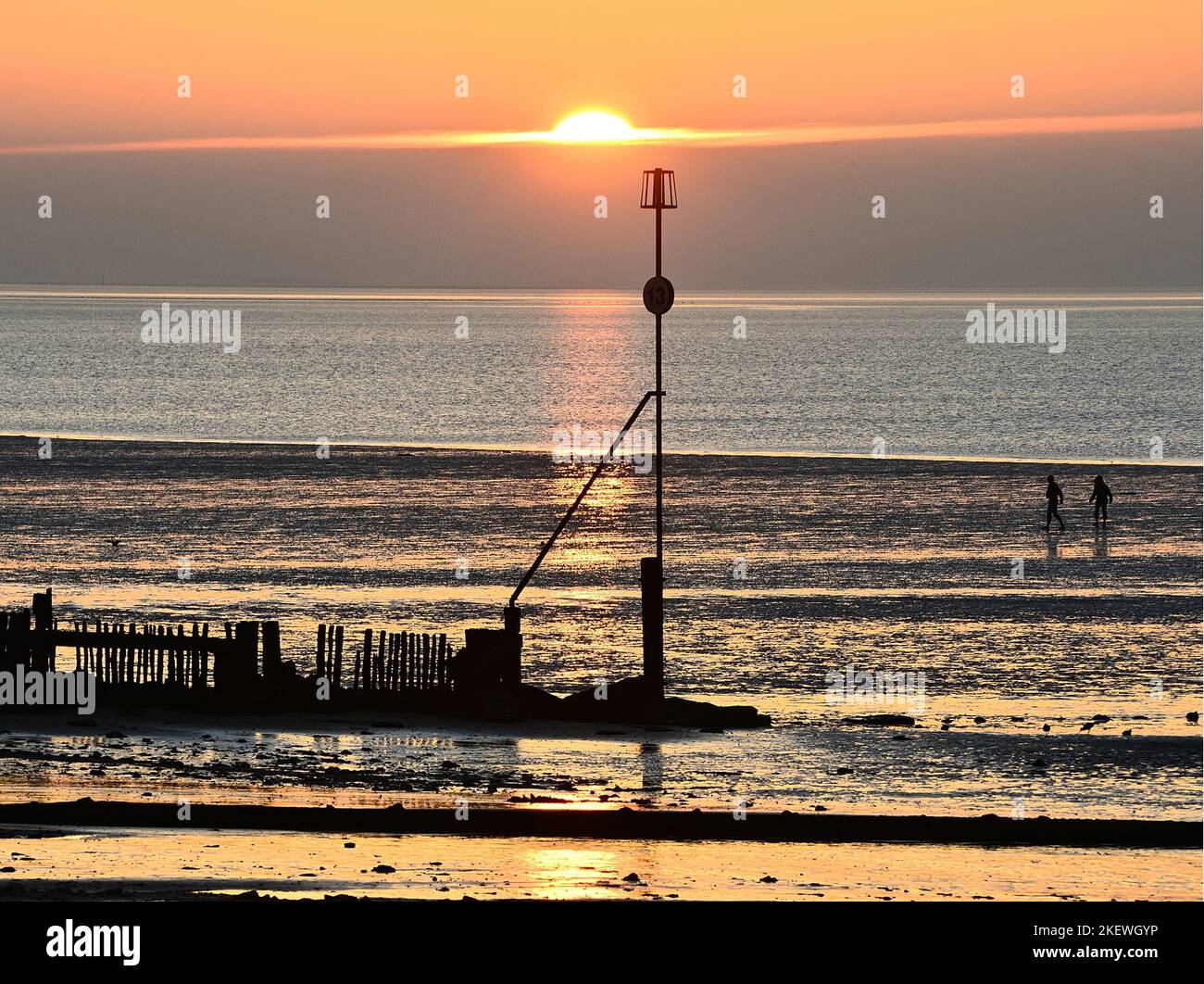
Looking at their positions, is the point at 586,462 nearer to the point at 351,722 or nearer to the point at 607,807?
the point at 351,722

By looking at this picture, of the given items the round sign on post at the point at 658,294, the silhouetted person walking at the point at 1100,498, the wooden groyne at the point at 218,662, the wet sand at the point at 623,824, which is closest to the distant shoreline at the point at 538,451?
the silhouetted person walking at the point at 1100,498

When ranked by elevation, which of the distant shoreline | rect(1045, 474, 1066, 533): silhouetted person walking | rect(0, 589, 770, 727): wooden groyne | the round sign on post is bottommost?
rect(0, 589, 770, 727): wooden groyne

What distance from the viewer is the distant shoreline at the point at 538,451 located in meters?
81.1

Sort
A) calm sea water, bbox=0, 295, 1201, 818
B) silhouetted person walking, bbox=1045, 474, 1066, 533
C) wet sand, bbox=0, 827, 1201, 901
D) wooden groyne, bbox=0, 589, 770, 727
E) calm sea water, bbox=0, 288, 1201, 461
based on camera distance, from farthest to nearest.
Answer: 1. calm sea water, bbox=0, 288, 1201, 461
2. silhouetted person walking, bbox=1045, 474, 1066, 533
3. wooden groyne, bbox=0, 589, 770, 727
4. calm sea water, bbox=0, 295, 1201, 818
5. wet sand, bbox=0, 827, 1201, 901

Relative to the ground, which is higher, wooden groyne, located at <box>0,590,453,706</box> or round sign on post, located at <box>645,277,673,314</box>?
round sign on post, located at <box>645,277,673,314</box>

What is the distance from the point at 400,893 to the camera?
15242mm

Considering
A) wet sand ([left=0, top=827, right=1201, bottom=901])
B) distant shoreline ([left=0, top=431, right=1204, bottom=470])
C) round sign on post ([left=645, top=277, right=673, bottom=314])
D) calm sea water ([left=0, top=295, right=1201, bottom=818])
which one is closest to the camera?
wet sand ([left=0, top=827, right=1201, bottom=901])

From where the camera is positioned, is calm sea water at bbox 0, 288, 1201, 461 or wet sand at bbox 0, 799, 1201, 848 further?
calm sea water at bbox 0, 288, 1201, 461

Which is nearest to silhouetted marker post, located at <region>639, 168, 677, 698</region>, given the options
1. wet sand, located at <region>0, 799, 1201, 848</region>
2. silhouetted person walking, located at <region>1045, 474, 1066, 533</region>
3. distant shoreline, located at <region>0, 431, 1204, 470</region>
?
wet sand, located at <region>0, 799, 1201, 848</region>

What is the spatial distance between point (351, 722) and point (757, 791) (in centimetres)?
653

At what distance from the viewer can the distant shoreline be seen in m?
81.1

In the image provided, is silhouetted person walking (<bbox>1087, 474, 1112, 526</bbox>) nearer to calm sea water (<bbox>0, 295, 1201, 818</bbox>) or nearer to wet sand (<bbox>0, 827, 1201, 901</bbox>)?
calm sea water (<bbox>0, 295, 1201, 818</bbox>)

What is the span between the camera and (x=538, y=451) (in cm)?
8606

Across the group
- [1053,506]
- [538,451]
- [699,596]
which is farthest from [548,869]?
[538,451]
